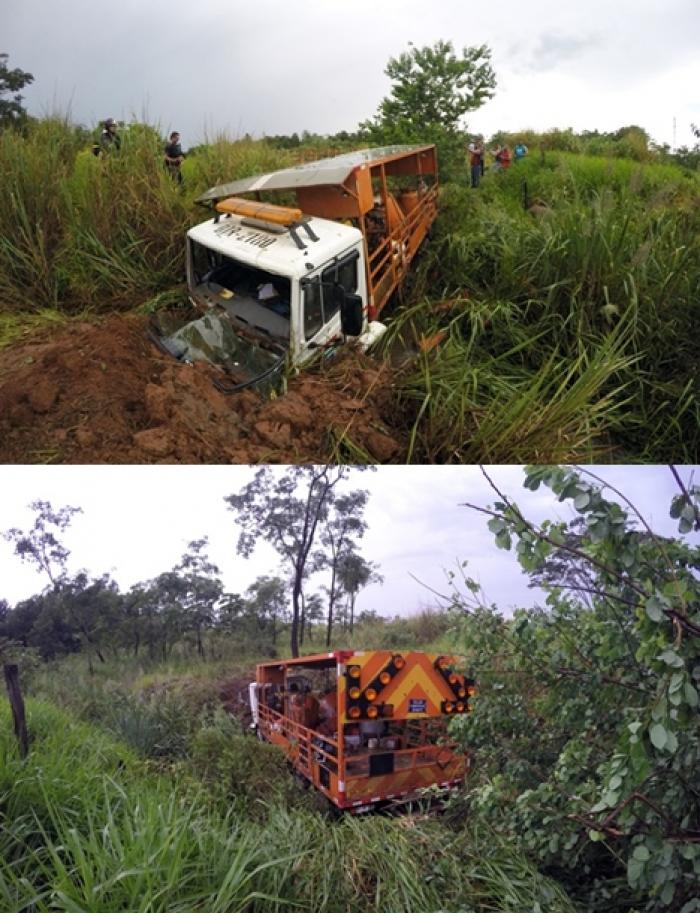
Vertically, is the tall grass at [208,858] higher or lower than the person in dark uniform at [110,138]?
lower

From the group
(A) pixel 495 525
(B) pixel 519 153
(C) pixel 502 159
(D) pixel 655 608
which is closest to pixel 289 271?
(A) pixel 495 525

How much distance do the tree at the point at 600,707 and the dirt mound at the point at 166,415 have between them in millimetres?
1121

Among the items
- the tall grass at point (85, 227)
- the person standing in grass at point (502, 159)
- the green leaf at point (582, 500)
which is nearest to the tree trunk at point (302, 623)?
the tall grass at point (85, 227)

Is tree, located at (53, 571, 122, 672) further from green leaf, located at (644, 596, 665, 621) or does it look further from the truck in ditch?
green leaf, located at (644, 596, 665, 621)

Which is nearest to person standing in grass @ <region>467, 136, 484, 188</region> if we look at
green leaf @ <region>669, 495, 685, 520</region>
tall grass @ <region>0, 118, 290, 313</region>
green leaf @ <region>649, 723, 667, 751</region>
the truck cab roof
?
tall grass @ <region>0, 118, 290, 313</region>

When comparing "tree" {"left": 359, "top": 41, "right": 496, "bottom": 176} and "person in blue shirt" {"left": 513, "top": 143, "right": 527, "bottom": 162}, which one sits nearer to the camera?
"tree" {"left": 359, "top": 41, "right": 496, "bottom": 176}

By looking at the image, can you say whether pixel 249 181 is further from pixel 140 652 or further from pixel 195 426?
pixel 140 652

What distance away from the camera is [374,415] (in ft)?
11.6

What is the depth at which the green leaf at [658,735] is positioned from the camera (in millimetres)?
1236

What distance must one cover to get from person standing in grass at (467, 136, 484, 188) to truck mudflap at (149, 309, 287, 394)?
4900 millimetres

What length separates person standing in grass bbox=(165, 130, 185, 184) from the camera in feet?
20.0

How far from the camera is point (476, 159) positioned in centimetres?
796

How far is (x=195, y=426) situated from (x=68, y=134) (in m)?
4.53

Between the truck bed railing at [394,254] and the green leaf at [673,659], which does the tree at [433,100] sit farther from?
the green leaf at [673,659]
